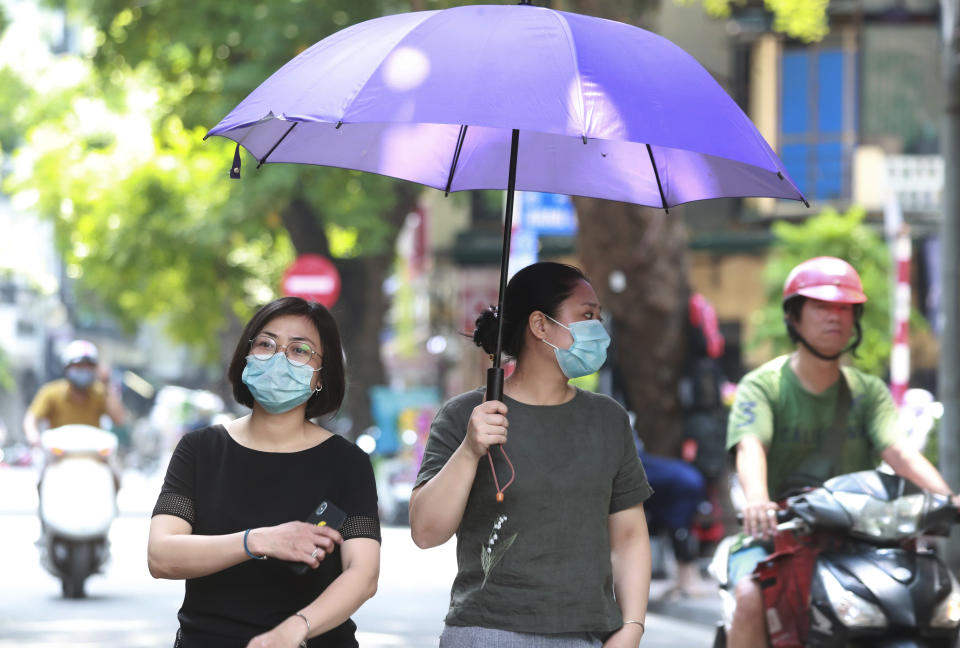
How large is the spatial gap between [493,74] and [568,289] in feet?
2.03

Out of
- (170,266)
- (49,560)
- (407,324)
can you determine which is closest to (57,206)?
(170,266)

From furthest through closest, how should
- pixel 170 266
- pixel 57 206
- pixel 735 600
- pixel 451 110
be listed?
pixel 57 206, pixel 170 266, pixel 735 600, pixel 451 110

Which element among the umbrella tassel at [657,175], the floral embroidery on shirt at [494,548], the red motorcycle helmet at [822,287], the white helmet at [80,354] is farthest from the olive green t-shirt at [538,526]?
the white helmet at [80,354]

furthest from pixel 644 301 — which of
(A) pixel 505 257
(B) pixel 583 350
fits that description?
(B) pixel 583 350

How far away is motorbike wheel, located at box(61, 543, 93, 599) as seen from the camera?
11.9 meters

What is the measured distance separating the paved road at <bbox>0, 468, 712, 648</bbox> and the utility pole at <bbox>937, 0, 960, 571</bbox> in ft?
6.16

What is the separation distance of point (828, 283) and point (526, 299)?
176 centimetres

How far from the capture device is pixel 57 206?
27.6 meters

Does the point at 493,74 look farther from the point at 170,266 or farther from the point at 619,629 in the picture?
the point at 170,266

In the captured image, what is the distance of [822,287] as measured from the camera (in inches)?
222

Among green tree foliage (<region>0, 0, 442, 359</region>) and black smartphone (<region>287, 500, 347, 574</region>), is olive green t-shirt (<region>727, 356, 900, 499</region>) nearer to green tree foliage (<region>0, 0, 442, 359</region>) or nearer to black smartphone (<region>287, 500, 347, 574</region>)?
black smartphone (<region>287, 500, 347, 574</region>)

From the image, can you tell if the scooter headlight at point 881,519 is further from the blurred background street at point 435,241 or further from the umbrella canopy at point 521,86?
the blurred background street at point 435,241

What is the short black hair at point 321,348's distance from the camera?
409cm

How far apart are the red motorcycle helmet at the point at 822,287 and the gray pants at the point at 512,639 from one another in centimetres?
199
